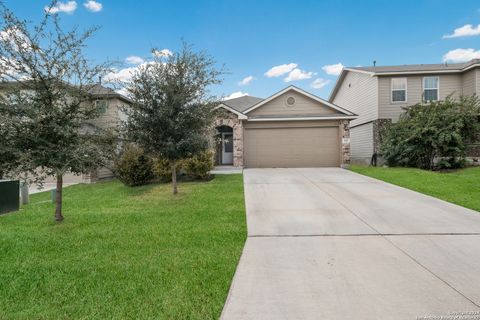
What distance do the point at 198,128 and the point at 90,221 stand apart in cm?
405

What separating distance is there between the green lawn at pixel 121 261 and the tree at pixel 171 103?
2109mm

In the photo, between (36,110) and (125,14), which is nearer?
(36,110)

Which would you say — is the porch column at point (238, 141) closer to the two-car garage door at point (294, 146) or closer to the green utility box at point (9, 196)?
the two-car garage door at point (294, 146)

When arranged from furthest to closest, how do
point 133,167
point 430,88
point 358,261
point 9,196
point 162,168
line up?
1. point 430,88
2. point 162,168
3. point 133,167
4. point 9,196
5. point 358,261

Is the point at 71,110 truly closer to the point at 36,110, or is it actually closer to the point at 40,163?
the point at 36,110

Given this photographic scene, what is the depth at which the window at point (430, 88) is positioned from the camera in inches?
647

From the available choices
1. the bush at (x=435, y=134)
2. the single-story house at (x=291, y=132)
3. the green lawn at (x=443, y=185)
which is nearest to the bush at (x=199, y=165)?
the single-story house at (x=291, y=132)

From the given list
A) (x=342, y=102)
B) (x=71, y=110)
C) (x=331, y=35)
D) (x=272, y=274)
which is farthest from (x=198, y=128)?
(x=342, y=102)

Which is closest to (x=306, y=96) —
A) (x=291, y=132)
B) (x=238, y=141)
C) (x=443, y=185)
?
(x=291, y=132)

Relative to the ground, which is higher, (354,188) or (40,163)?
(40,163)

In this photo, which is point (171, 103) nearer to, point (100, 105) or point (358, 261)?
point (100, 105)

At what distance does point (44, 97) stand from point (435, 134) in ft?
49.3

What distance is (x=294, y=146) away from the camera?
15914mm

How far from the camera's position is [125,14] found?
1184 centimetres
